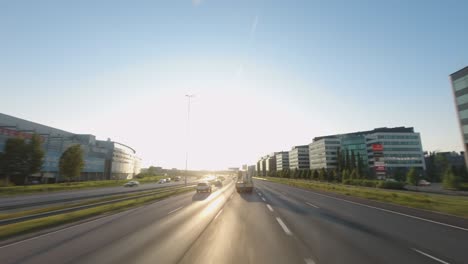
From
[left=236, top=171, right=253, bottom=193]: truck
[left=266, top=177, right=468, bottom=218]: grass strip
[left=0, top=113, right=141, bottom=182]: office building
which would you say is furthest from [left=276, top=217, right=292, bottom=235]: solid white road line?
[left=0, top=113, right=141, bottom=182]: office building

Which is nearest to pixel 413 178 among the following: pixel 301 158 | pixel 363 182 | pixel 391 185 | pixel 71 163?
pixel 363 182

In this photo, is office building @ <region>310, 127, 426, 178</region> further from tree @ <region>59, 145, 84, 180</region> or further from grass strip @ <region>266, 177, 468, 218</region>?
tree @ <region>59, 145, 84, 180</region>

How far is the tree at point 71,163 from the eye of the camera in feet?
178

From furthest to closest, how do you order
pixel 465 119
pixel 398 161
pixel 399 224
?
pixel 398 161 < pixel 465 119 < pixel 399 224

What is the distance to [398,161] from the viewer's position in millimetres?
104688

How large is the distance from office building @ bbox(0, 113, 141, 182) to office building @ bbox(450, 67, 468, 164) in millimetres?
95215

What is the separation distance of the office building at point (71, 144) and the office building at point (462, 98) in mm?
95215

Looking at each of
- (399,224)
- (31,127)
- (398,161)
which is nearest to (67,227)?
(399,224)

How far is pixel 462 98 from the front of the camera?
4947 cm

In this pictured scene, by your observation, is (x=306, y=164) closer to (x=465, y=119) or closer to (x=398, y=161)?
(x=398, y=161)

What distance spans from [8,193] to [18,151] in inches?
872

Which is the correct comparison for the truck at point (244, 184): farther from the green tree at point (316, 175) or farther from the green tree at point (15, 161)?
the green tree at point (316, 175)

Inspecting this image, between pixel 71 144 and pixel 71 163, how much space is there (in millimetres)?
33408

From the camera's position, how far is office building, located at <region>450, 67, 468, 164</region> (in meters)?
48.1
